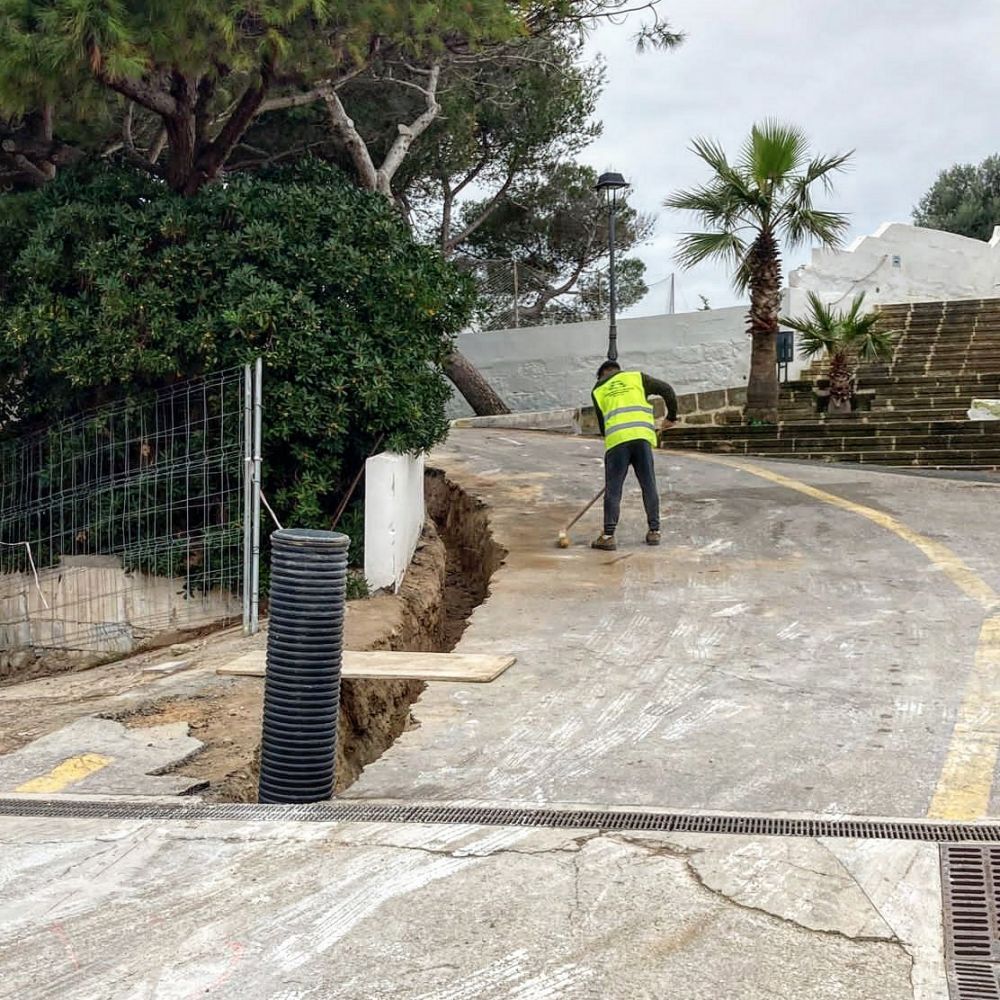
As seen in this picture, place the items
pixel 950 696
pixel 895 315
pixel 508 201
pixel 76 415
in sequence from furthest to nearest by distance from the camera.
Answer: pixel 508 201 < pixel 895 315 < pixel 76 415 < pixel 950 696

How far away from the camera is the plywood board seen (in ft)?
20.2

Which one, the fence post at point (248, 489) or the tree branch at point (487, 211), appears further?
the tree branch at point (487, 211)

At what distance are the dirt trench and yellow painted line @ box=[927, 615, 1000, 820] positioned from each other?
7.45 ft

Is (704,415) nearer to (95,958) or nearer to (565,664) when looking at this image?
(565,664)

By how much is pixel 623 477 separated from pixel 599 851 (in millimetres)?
Result: 5932

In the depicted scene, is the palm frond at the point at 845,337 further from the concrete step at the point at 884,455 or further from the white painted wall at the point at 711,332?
the concrete step at the point at 884,455

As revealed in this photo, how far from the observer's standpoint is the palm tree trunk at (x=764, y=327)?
19.1 m

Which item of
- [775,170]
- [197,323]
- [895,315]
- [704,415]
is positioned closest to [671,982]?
[197,323]

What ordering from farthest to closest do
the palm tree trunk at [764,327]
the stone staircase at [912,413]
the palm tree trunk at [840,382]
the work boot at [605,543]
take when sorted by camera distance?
the palm tree trunk at [840,382]
the palm tree trunk at [764,327]
the stone staircase at [912,413]
the work boot at [605,543]

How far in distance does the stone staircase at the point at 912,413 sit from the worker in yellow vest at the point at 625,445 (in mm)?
8335

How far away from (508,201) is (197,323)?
19.1 meters

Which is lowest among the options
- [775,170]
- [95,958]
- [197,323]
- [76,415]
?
[95,958]

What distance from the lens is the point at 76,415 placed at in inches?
394

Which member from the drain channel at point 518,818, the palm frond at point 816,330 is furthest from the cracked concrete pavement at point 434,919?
the palm frond at point 816,330
